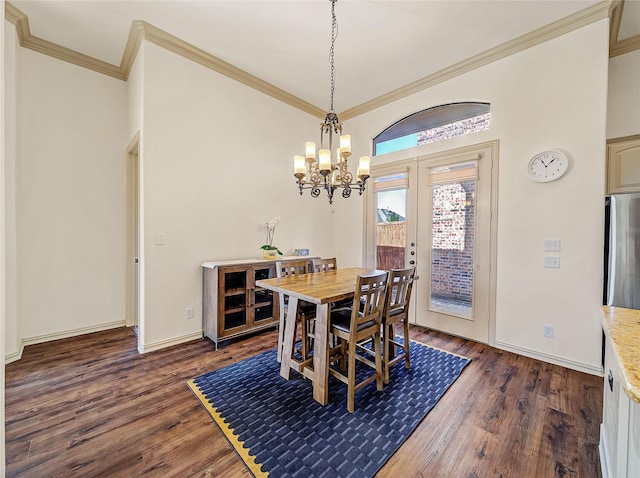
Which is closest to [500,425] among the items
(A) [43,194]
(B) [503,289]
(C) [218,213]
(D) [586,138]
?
(B) [503,289]

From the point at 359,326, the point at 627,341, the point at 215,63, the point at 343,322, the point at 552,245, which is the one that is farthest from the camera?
the point at 215,63

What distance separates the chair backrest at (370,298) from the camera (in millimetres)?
1972

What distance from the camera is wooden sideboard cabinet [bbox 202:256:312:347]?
3008mm

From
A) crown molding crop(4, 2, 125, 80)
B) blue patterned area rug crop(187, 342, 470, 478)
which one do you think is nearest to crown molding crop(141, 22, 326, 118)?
crown molding crop(4, 2, 125, 80)

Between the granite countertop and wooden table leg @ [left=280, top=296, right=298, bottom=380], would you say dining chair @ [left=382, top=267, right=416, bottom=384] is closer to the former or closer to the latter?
wooden table leg @ [left=280, top=296, right=298, bottom=380]

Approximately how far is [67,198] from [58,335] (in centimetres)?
158

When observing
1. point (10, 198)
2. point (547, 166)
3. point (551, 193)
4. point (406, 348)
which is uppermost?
point (547, 166)

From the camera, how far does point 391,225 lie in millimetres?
4047

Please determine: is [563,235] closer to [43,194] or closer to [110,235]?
[110,235]

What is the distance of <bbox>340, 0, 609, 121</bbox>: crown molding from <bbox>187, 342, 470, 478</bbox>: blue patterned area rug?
3.35m

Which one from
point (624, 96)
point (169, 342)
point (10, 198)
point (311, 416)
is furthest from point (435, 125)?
point (10, 198)

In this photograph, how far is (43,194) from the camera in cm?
302

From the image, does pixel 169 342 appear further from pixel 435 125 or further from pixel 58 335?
pixel 435 125

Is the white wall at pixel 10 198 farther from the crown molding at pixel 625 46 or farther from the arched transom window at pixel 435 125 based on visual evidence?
the crown molding at pixel 625 46
